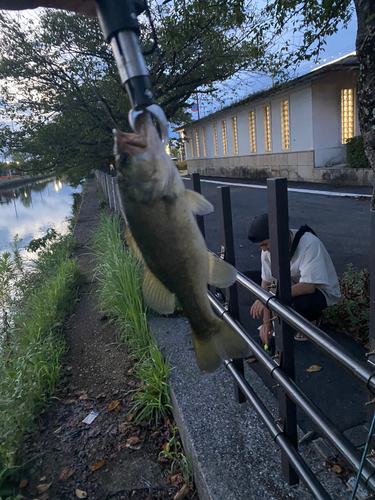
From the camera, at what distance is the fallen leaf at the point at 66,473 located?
267 centimetres

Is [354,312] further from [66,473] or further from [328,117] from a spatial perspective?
[328,117]

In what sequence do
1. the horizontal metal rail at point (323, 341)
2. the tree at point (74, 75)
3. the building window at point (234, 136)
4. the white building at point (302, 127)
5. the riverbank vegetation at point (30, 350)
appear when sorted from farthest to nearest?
the building window at point (234, 136) < the white building at point (302, 127) < the tree at point (74, 75) < the riverbank vegetation at point (30, 350) < the horizontal metal rail at point (323, 341)

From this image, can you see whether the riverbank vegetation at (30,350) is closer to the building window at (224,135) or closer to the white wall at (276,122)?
the white wall at (276,122)

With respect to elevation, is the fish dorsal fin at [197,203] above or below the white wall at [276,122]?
below

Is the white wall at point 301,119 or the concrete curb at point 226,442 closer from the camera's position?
the concrete curb at point 226,442

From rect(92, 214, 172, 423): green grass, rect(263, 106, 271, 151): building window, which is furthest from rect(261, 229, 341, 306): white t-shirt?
rect(263, 106, 271, 151): building window

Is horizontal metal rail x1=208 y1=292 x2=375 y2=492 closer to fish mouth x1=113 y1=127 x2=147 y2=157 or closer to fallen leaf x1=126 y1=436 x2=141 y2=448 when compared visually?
fallen leaf x1=126 y1=436 x2=141 y2=448

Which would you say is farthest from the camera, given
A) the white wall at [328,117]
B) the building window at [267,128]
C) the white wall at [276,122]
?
the building window at [267,128]

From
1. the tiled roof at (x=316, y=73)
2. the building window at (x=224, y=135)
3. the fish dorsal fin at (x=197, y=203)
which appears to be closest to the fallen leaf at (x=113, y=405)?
the fish dorsal fin at (x=197, y=203)

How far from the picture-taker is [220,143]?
2450 centimetres

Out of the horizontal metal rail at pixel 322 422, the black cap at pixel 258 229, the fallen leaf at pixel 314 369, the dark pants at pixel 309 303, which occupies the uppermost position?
the black cap at pixel 258 229

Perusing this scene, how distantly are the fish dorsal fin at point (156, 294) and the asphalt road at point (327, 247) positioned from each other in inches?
78.8

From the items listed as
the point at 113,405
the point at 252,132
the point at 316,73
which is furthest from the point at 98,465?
the point at 252,132

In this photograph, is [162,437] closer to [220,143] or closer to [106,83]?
[106,83]
